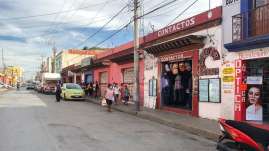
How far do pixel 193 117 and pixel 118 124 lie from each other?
4.08 meters

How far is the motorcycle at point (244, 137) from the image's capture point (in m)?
8.11

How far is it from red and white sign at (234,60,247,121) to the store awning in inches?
131

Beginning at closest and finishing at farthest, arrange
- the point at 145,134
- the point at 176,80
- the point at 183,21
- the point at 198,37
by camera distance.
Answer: the point at 145,134, the point at 198,37, the point at 183,21, the point at 176,80

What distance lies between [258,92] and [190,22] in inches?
236

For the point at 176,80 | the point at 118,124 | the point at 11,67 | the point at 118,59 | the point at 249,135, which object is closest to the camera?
the point at 249,135

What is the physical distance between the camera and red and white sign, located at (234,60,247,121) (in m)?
16.9

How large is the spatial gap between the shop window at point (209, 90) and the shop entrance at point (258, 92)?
6.55 ft

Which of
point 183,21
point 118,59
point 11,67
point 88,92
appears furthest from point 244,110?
point 11,67

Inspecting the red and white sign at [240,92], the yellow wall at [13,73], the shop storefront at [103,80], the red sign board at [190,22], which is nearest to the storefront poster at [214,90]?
the red and white sign at [240,92]

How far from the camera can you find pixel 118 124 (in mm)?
17984

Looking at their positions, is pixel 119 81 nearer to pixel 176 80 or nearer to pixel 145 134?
pixel 176 80

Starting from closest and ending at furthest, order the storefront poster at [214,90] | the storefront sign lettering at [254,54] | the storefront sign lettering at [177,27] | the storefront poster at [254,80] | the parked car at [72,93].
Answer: the storefront sign lettering at [254,54] < the storefront poster at [254,80] < the storefront poster at [214,90] < the storefront sign lettering at [177,27] < the parked car at [72,93]

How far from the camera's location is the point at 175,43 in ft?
72.6

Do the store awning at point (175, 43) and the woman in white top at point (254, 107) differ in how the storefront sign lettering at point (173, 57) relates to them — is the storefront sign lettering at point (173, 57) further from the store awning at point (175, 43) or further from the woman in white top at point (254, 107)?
the woman in white top at point (254, 107)
